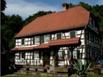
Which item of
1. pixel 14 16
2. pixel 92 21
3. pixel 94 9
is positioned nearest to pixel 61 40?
pixel 92 21

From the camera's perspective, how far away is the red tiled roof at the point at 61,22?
44562 millimetres

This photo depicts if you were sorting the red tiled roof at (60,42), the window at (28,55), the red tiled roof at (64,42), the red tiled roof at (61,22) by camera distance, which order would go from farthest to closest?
the window at (28,55) → the red tiled roof at (61,22) → the red tiled roof at (60,42) → the red tiled roof at (64,42)

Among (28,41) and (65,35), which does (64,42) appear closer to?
(65,35)

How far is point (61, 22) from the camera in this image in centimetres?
4819

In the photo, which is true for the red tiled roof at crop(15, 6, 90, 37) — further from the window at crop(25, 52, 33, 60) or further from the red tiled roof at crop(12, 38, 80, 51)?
the window at crop(25, 52, 33, 60)

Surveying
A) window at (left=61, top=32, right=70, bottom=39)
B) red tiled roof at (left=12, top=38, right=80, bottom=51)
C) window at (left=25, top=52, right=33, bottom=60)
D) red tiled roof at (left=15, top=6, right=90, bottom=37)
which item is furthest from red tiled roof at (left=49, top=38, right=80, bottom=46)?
window at (left=25, top=52, right=33, bottom=60)

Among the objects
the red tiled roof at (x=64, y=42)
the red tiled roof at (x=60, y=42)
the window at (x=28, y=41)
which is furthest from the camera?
the window at (x=28, y=41)

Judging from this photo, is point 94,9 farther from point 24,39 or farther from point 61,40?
point 61,40

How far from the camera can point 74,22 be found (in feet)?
148

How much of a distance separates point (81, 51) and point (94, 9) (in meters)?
33.9

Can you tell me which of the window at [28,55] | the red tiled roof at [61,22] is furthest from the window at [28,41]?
the window at [28,55]

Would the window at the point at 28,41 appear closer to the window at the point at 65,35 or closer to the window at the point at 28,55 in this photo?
the window at the point at 28,55

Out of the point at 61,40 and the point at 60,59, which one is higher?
the point at 61,40

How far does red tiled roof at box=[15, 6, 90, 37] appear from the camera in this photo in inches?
1754
